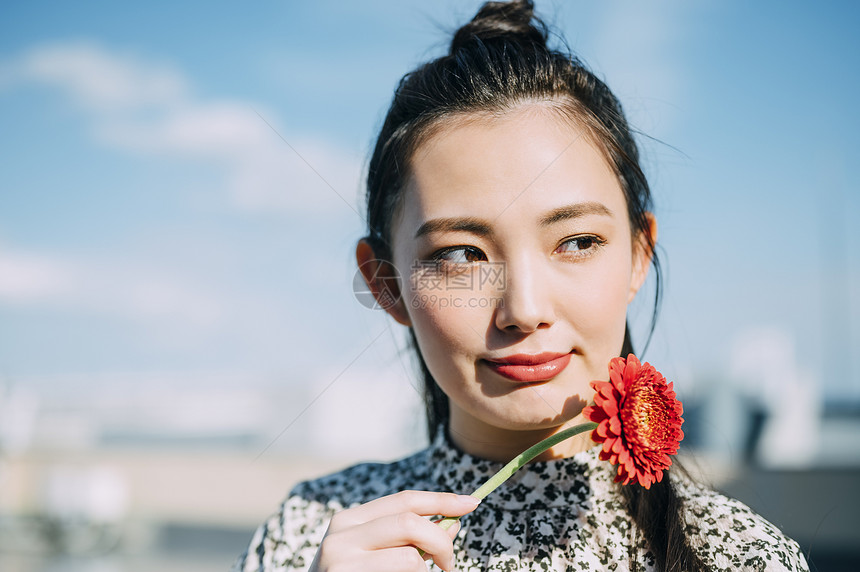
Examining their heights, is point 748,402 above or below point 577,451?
above

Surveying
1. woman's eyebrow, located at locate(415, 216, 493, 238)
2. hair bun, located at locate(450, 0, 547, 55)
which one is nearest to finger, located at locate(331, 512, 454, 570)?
woman's eyebrow, located at locate(415, 216, 493, 238)

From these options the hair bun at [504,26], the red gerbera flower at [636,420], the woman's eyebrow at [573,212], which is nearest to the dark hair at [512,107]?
the hair bun at [504,26]

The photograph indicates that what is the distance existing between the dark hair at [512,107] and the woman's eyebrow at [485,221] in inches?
6.1

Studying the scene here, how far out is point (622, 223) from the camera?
1277mm

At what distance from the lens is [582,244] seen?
1.22m

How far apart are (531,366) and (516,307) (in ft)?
0.37

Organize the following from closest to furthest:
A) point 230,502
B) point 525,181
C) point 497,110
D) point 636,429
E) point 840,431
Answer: point 636,429 < point 525,181 < point 497,110 < point 840,431 < point 230,502

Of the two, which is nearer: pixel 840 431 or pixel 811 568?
pixel 811 568

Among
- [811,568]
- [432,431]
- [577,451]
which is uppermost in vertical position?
[432,431]

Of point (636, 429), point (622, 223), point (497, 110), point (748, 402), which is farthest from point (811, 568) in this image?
point (748, 402)

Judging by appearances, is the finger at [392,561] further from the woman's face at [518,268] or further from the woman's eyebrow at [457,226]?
the woman's eyebrow at [457,226]

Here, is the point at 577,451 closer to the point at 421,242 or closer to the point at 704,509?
the point at 704,509

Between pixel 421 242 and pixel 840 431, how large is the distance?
780 centimetres

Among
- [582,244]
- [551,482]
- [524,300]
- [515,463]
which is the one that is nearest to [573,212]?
[582,244]
